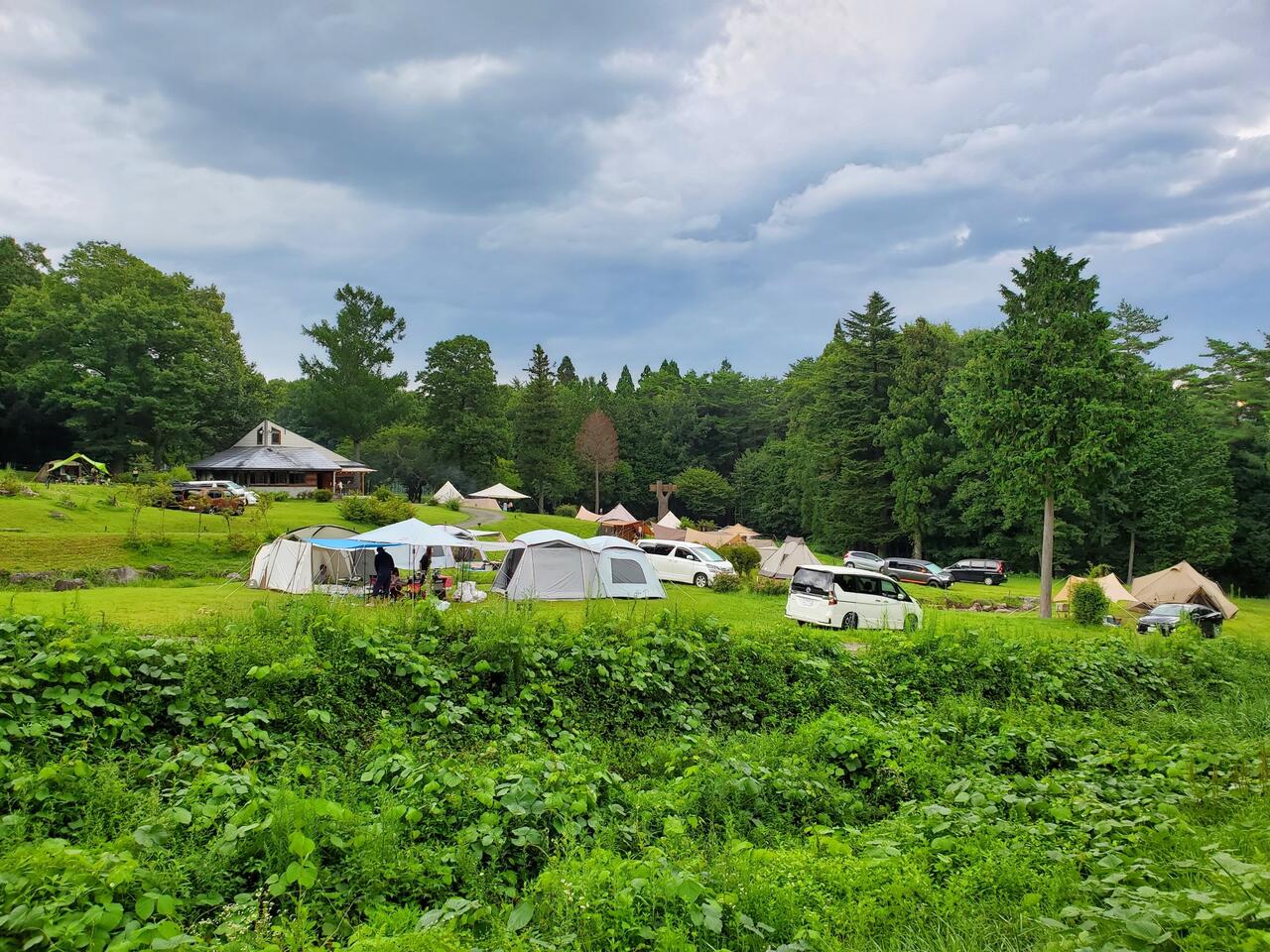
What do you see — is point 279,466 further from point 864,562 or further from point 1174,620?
point 1174,620

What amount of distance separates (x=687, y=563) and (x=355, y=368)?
1629 inches

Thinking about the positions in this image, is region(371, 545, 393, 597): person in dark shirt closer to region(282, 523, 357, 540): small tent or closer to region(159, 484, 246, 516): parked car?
region(282, 523, 357, 540): small tent

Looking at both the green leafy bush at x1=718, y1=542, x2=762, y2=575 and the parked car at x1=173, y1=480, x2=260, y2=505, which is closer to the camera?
the green leafy bush at x1=718, y1=542, x2=762, y2=575

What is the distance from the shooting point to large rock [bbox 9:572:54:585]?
18128 millimetres

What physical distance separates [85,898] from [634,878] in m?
2.60

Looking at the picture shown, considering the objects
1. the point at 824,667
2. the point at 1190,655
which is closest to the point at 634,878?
the point at 824,667

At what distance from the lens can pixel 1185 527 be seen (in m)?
39.2

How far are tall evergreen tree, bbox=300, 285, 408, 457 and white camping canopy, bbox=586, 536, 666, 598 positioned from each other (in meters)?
43.4

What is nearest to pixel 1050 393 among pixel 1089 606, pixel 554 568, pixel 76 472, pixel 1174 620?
pixel 1089 606

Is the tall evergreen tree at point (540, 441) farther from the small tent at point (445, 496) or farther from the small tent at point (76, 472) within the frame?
the small tent at point (76, 472)

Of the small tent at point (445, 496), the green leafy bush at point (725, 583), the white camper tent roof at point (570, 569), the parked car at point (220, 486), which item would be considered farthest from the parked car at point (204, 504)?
the green leafy bush at point (725, 583)

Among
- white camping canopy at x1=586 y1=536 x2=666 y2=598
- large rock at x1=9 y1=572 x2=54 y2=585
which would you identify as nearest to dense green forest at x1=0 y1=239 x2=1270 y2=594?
white camping canopy at x1=586 y1=536 x2=666 y2=598

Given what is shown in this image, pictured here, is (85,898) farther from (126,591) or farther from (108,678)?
(126,591)

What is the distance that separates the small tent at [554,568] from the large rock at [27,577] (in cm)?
1206
